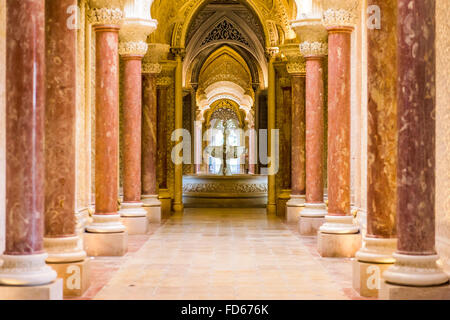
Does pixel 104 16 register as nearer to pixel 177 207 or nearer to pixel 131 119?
pixel 131 119

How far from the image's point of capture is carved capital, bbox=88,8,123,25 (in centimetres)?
1015

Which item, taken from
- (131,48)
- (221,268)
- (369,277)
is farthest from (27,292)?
(131,48)

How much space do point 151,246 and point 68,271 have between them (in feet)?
14.4

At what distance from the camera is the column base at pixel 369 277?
6.88 meters

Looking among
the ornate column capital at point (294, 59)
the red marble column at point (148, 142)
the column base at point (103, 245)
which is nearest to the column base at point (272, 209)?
the red marble column at point (148, 142)

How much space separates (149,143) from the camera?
15.5m

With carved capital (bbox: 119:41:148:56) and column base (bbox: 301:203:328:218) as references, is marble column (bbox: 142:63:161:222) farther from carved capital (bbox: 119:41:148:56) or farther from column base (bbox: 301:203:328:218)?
column base (bbox: 301:203:328:218)

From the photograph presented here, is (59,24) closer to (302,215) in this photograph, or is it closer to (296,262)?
(296,262)

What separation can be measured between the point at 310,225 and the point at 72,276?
22.6 feet

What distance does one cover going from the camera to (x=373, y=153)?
6.99 metres

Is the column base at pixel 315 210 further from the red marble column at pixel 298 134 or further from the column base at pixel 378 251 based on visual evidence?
the column base at pixel 378 251

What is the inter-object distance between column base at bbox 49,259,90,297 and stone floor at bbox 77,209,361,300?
116 mm

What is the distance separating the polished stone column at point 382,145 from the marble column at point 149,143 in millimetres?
9033

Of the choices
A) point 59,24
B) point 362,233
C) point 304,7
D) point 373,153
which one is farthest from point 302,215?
point 59,24
